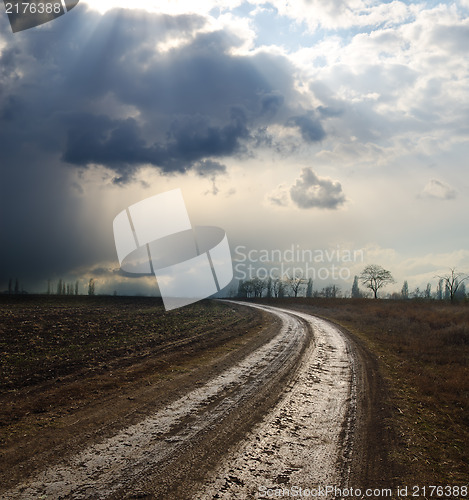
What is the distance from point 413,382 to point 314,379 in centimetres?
323

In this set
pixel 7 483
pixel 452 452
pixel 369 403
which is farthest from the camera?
pixel 369 403

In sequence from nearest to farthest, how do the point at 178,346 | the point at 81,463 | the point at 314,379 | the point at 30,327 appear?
the point at 81,463 < the point at 314,379 < the point at 178,346 < the point at 30,327

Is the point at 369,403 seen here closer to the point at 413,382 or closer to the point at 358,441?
the point at 358,441

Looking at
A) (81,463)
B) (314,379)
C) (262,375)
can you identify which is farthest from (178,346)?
(81,463)

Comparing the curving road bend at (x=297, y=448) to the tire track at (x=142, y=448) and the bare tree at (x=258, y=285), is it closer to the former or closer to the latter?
the tire track at (x=142, y=448)

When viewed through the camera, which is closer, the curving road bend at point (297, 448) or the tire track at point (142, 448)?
the tire track at point (142, 448)

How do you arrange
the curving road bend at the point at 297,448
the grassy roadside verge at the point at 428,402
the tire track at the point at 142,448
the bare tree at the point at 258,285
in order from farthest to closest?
the bare tree at the point at 258,285 < the grassy roadside verge at the point at 428,402 < the curving road bend at the point at 297,448 < the tire track at the point at 142,448

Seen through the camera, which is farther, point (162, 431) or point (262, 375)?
point (262, 375)

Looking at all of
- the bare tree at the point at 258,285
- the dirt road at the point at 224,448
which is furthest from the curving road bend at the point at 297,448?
the bare tree at the point at 258,285

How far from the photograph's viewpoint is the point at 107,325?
1967 cm

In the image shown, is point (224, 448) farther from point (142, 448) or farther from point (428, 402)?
point (428, 402)

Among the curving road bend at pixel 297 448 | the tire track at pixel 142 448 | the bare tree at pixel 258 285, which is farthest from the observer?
the bare tree at pixel 258 285

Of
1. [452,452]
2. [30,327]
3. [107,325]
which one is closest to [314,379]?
[452,452]

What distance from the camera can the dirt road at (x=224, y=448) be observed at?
4223mm
